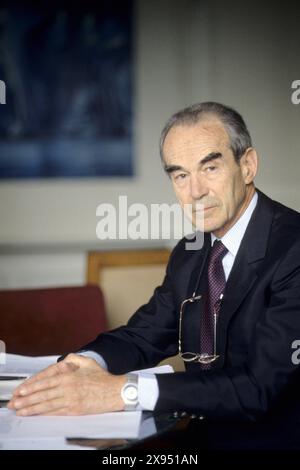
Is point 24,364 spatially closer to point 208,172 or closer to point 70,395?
point 70,395

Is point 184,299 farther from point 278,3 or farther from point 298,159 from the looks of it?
point 278,3

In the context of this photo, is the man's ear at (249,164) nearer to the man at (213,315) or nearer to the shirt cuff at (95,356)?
the man at (213,315)

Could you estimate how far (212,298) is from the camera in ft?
6.37

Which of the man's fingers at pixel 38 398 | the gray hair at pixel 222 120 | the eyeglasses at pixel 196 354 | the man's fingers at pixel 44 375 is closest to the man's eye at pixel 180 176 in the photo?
the gray hair at pixel 222 120

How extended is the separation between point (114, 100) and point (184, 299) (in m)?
2.53

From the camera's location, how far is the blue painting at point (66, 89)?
14.1 ft

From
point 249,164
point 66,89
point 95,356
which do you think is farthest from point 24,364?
point 66,89

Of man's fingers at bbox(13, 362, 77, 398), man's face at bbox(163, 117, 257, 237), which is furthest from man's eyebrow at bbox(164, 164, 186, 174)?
man's fingers at bbox(13, 362, 77, 398)

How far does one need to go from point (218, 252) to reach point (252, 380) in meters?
0.49

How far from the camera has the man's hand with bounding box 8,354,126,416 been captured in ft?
5.01

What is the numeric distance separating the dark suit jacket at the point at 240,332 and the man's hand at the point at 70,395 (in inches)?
4.2

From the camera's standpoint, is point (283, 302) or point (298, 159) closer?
point (283, 302)

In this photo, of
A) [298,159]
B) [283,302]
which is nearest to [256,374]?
[283,302]

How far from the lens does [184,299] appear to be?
2.11m
